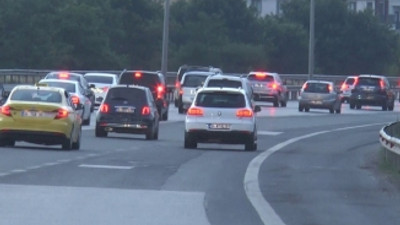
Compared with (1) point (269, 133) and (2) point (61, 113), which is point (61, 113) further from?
(1) point (269, 133)

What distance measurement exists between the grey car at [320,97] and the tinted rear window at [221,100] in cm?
2958

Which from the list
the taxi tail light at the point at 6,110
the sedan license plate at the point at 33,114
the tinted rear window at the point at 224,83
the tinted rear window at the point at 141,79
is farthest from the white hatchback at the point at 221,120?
the tinted rear window at the point at 141,79

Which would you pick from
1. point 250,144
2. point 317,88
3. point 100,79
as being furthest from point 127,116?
point 317,88

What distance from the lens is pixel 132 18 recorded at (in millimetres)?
98250

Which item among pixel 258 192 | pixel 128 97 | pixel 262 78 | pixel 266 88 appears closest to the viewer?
pixel 258 192

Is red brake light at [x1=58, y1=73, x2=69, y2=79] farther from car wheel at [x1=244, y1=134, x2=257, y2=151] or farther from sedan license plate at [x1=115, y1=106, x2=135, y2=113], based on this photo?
car wheel at [x1=244, y1=134, x2=257, y2=151]

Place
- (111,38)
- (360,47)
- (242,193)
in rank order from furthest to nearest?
1. (360,47)
2. (111,38)
3. (242,193)

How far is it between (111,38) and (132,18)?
3815mm

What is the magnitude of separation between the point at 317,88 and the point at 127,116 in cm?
2709

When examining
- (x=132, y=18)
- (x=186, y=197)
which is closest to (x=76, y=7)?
(x=132, y=18)

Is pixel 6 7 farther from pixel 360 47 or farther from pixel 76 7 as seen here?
pixel 360 47

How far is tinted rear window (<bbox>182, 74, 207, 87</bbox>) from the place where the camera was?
181ft

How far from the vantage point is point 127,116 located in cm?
3653

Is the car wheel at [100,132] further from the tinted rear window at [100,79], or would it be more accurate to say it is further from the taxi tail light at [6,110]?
the tinted rear window at [100,79]
